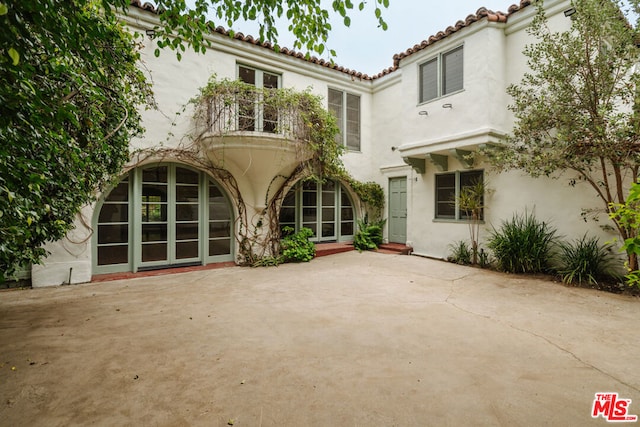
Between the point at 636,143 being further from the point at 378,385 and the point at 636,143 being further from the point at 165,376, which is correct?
the point at 165,376

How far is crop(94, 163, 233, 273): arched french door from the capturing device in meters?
6.06

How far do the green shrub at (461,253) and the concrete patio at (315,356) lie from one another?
7.31ft

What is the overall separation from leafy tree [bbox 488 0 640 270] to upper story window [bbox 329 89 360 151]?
4.62 meters

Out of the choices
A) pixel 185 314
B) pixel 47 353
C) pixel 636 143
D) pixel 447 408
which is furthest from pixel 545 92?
pixel 47 353

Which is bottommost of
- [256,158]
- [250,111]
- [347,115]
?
[256,158]

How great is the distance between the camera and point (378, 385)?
225 centimetres

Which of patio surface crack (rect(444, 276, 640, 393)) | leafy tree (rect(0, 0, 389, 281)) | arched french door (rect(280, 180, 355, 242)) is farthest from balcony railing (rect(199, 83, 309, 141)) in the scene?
patio surface crack (rect(444, 276, 640, 393))

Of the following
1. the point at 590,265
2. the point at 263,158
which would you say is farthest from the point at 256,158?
the point at 590,265

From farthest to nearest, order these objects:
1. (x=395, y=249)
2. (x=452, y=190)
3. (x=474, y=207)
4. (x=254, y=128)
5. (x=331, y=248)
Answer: (x=395, y=249), (x=331, y=248), (x=452, y=190), (x=474, y=207), (x=254, y=128)

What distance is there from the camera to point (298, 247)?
7605 millimetres

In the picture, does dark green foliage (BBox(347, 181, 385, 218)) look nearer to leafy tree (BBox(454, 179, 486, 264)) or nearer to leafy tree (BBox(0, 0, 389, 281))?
leafy tree (BBox(454, 179, 486, 264))

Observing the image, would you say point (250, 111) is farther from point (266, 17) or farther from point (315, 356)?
point (315, 356)

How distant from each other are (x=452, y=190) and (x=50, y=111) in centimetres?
785

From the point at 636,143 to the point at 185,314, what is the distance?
23.0 ft
